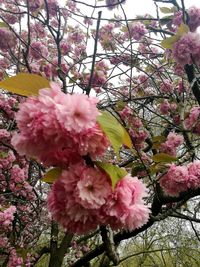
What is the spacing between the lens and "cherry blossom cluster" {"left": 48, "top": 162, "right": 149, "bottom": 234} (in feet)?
3.54

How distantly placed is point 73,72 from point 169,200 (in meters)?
2.08

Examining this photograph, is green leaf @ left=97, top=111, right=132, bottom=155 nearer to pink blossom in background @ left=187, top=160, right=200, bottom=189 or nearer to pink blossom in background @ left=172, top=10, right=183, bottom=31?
pink blossom in background @ left=187, top=160, right=200, bottom=189

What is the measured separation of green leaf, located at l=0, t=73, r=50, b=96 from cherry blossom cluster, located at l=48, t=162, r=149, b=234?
25 cm

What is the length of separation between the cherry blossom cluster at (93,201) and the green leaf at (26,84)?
9.9 inches

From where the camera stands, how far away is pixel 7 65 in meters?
5.71

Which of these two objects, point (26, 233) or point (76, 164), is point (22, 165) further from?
point (76, 164)

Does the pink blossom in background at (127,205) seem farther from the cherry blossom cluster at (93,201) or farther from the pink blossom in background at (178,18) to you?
the pink blossom in background at (178,18)

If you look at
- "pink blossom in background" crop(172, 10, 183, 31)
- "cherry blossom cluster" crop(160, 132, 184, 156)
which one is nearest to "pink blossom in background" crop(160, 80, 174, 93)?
"cherry blossom cluster" crop(160, 132, 184, 156)

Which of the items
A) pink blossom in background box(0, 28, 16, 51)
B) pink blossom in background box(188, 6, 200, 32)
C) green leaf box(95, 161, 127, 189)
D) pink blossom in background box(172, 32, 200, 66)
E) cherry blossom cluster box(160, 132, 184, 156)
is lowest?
green leaf box(95, 161, 127, 189)

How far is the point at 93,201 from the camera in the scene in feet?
3.51

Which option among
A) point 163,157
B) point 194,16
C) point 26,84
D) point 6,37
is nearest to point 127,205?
point 26,84

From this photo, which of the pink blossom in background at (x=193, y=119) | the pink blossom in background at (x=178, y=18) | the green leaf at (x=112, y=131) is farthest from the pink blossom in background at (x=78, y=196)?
the pink blossom in background at (x=178, y=18)

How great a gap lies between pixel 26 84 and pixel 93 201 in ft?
1.28

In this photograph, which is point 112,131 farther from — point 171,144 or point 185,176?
point 171,144
